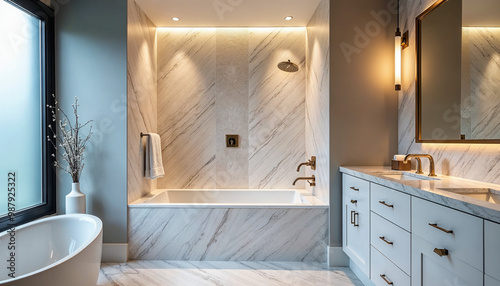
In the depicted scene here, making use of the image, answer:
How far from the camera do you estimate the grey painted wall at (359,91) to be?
242 centimetres

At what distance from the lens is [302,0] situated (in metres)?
2.60

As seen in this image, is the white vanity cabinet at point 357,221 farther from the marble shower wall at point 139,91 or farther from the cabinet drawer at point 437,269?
the marble shower wall at point 139,91

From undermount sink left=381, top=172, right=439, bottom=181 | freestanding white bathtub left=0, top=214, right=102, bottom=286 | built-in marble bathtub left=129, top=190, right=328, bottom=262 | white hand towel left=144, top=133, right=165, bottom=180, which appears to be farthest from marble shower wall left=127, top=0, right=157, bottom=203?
undermount sink left=381, top=172, right=439, bottom=181

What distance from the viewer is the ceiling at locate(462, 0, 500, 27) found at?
1.47 meters

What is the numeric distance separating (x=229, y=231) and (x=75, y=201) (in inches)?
52.4

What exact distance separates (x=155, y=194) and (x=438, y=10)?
297 cm

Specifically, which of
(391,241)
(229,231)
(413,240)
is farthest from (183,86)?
(413,240)

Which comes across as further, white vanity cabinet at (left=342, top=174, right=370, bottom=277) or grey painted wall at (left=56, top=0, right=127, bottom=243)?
grey painted wall at (left=56, top=0, right=127, bottom=243)

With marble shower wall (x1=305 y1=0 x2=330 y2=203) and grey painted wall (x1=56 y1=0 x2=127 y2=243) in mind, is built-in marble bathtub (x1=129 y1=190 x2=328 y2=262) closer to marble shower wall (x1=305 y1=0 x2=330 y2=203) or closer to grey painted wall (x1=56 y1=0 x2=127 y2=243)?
grey painted wall (x1=56 y1=0 x2=127 y2=243)

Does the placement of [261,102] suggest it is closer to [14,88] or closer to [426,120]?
[426,120]

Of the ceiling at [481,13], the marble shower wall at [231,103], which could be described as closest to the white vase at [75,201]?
the marble shower wall at [231,103]

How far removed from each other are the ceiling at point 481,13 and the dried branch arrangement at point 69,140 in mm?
2934

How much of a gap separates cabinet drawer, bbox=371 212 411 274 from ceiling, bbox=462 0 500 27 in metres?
1.23

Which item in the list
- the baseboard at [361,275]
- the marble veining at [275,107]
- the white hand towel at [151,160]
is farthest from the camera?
the marble veining at [275,107]
